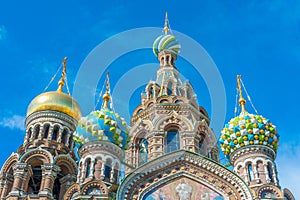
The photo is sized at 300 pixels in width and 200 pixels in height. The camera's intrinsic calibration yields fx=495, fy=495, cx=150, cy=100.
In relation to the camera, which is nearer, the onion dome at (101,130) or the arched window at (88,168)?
the arched window at (88,168)

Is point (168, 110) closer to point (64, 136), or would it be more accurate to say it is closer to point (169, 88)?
point (169, 88)

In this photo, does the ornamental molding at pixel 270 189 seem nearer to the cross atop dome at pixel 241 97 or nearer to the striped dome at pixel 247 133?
the striped dome at pixel 247 133

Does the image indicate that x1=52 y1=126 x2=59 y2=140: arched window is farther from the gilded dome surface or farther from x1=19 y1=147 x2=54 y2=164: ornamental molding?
the gilded dome surface

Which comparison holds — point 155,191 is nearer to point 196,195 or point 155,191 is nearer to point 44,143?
point 196,195

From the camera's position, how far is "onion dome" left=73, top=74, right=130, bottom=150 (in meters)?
14.3

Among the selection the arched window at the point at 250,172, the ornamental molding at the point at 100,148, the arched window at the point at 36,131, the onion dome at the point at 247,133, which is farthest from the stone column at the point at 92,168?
the arched window at the point at 36,131

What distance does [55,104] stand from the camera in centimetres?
1869

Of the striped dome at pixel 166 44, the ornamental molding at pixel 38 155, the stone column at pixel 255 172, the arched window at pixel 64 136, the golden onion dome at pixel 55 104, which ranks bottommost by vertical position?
the stone column at pixel 255 172

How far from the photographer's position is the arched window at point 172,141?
55.0 feet

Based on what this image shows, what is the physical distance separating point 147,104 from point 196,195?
658cm

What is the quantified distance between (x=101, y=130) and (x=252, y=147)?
4.36 m

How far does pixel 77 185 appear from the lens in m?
13.3

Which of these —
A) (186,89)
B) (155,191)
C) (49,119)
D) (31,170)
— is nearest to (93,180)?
(155,191)

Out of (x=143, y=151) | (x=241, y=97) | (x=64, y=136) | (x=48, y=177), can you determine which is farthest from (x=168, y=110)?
(x=48, y=177)
